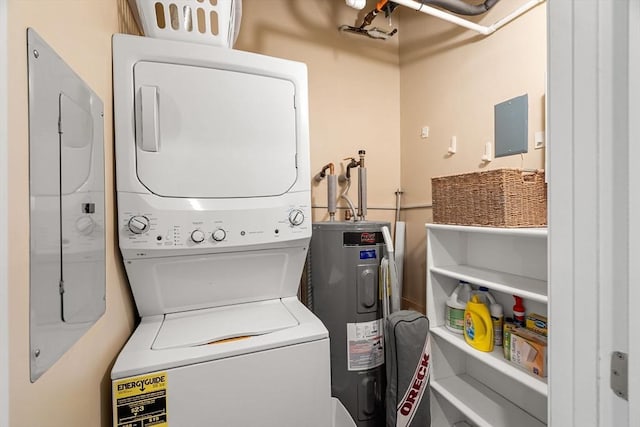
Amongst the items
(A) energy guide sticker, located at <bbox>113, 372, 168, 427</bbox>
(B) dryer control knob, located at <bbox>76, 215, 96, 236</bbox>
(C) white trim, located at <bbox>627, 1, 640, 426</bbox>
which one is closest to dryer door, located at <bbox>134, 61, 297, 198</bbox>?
(B) dryer control knob, located at <bbox>76, 215, 96, 236</bbox>

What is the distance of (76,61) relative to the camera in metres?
0.72

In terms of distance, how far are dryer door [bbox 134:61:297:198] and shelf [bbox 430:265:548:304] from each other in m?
0.94

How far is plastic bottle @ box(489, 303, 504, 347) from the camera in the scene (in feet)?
4.51

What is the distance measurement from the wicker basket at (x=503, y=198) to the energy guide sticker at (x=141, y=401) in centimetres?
134

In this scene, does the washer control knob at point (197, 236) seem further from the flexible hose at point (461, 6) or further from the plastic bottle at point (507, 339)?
the flexible hose at point (461, 6)

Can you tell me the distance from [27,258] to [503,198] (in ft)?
4.71

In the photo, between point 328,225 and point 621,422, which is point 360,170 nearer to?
point 328,225

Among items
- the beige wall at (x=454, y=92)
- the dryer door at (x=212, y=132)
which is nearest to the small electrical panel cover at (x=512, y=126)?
the beige wall at (x=454, y=92)

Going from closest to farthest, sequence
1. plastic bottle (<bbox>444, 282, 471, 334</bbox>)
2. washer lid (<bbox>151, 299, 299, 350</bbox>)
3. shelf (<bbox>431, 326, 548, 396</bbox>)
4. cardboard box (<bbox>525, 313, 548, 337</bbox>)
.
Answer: washer lid (<bbox>151, 299, 299, 350</bbox>) < shelf (<bbox>431, 326, 548, 396</bbox>) < cardboard box (<bbox>525, 313, 548, 337</bbox>) < plastic bottle (<bbox>444, 282, 471, 334</bbox>)

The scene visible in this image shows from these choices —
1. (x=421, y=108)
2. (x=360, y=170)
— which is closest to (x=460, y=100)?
(x=421, y=108)

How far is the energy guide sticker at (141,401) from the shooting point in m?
0.80

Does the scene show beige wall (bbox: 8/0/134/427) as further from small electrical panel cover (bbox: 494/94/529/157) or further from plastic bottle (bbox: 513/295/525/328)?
small electrical panel cover (bbox: 494/94/529/157)

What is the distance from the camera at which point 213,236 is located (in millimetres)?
1101

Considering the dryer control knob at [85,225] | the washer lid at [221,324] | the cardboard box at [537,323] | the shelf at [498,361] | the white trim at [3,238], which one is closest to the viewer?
the white trim at [3,238]
